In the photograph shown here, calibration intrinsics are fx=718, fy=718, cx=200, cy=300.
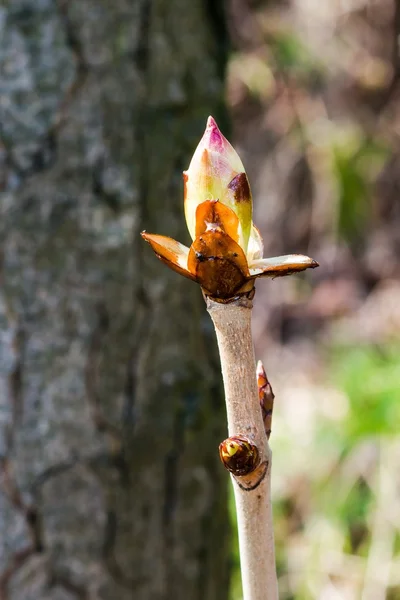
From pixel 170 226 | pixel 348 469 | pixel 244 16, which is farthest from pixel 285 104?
pixel 170 226

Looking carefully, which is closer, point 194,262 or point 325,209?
point 194,262

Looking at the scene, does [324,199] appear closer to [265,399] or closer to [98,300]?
[98,300]

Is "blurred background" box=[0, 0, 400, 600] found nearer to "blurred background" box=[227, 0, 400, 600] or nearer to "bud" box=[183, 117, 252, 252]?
"bud" box=[183, 117, 252, 252]

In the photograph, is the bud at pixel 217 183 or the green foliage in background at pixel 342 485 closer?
the bud at pixel 217 183

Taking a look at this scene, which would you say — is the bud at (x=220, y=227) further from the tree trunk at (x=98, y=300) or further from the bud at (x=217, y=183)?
the tree trunk at (x=98, y=300)

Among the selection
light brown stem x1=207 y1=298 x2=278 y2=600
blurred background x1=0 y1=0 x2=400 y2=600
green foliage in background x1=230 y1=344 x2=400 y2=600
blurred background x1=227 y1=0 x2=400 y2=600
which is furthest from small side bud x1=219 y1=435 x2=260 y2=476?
blurred background x1=227 y1=0 x2=400 y2=600

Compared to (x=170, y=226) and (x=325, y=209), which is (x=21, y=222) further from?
(x=325, y=209)

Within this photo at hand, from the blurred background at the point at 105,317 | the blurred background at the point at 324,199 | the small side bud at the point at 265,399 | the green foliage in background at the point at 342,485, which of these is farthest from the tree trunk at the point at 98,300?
the blurred background at the point at 324,199
